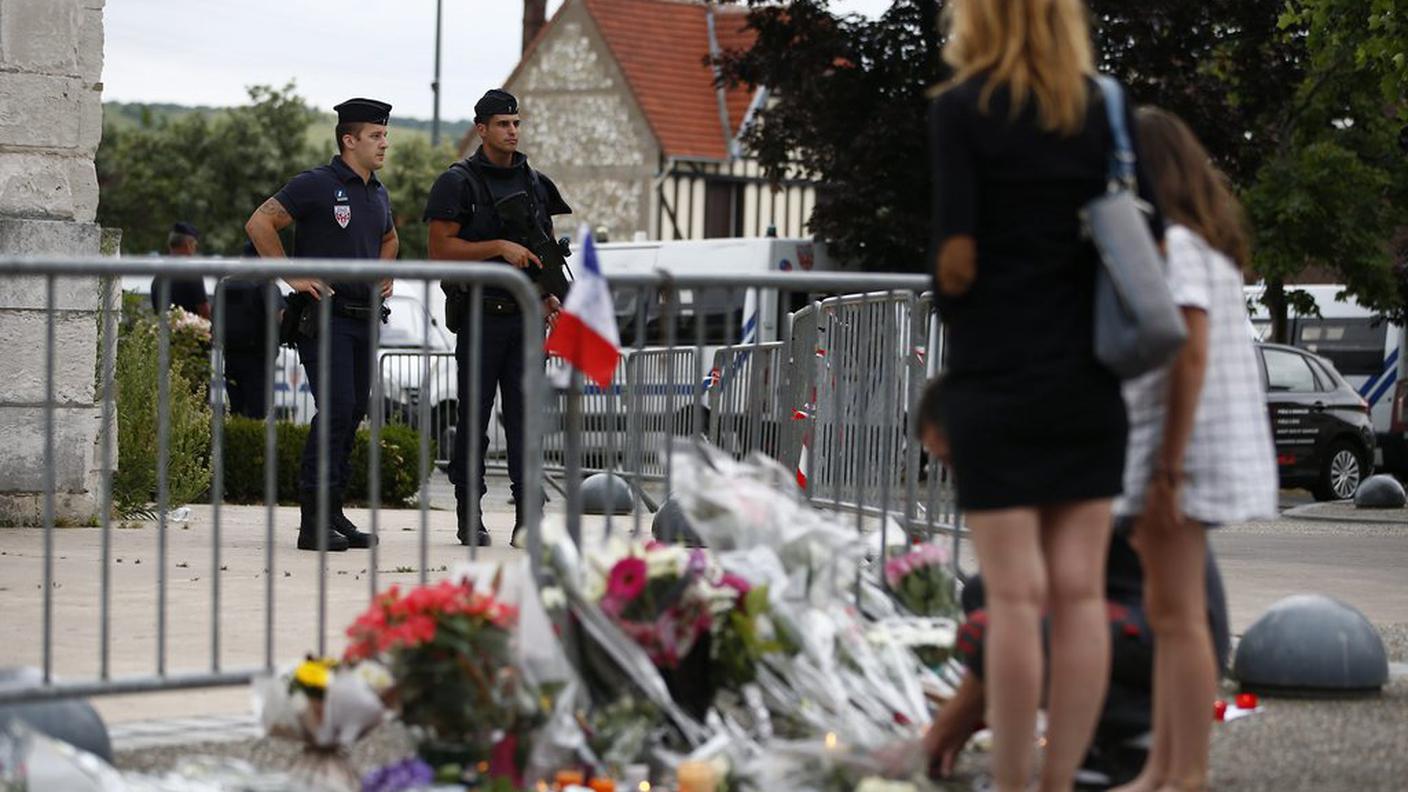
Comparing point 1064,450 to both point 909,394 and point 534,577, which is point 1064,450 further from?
point 909,394

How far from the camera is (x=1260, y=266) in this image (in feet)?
87.9

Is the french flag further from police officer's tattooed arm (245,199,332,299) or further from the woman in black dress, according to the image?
police officer's tattooed arm (245,199,332,299)

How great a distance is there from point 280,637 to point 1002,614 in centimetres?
336

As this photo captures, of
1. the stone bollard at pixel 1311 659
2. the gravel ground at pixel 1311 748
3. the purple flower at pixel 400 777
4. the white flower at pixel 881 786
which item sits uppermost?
the stone bollard at pixel 1311 659

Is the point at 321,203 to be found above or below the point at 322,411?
above

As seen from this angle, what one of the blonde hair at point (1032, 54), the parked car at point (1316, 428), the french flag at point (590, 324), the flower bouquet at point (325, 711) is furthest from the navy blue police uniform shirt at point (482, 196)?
the parked car at point (1316, 428)

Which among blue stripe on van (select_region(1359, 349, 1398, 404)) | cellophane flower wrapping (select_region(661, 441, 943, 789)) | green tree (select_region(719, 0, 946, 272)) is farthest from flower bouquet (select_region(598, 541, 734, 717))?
blue stripe on van (select_region(1359, 349, 1398, 404))

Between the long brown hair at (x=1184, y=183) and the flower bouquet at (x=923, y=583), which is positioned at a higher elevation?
the long brown hair at (x=1184, y=183)

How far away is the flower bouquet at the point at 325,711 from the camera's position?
4992mm

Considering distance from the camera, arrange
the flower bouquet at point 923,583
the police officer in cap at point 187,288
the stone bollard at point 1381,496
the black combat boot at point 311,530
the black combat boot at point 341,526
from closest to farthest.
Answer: the flower bouquet at point 923,583
the black combat boot at point 311,530
the black combat boot at point 341,526
the stone bollard at point 1381,496
the police officer in cap at point 187,288

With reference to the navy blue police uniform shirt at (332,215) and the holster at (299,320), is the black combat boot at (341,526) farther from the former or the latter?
the navy blue police uniform shirt at (332,215)

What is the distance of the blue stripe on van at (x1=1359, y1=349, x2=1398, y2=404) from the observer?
29359 mm

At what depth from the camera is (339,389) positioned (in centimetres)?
1010

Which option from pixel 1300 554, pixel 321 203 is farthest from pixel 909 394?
pixel 1300 554
